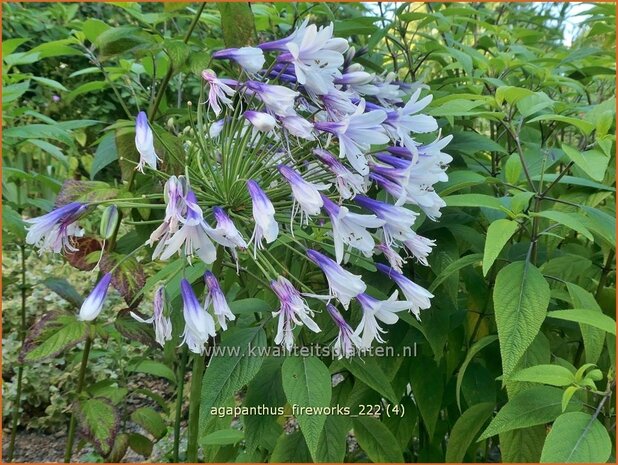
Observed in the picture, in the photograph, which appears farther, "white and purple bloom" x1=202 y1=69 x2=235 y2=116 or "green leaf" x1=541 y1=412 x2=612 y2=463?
"white and purple bloom" x1=202 y1=69 x2=235 y2=116

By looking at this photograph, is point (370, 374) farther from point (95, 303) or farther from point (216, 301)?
point (95, 303)

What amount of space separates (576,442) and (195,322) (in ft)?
1.81

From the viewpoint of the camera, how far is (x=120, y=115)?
219 inches

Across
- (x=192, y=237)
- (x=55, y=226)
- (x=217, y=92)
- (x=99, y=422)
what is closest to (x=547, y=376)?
(x=192, y=237)

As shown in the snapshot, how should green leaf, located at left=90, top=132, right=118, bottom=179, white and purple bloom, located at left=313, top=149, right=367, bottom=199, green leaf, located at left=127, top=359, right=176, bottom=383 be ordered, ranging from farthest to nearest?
green leaf, located at left=127, top=359, right=176, bottom=383 → green leaf, located at left=90, top=132, right=118, bottom=179 → white and purple bloom, located at left=313, top=149, right=367, bottom=199

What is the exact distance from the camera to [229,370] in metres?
0.94

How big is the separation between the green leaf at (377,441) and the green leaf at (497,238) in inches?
17.8

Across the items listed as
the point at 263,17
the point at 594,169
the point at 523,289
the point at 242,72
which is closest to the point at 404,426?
the point at 523,289

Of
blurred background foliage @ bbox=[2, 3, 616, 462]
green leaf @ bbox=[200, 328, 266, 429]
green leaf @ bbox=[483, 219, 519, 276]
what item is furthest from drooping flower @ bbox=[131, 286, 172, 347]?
green leaf @ bbox=[483, 219, 519, 276]

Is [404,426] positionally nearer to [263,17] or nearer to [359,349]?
[359,349]

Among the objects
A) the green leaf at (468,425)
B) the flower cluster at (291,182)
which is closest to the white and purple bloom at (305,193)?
the flower cluster at (291,182)

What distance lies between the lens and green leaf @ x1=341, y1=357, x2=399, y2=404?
1.01 m

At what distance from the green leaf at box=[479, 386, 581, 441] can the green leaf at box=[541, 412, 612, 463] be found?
6cm

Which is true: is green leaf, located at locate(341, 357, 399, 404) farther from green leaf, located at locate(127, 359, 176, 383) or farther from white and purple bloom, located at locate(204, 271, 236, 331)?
green leaf, located at locate(127, 359, 176, 383)
